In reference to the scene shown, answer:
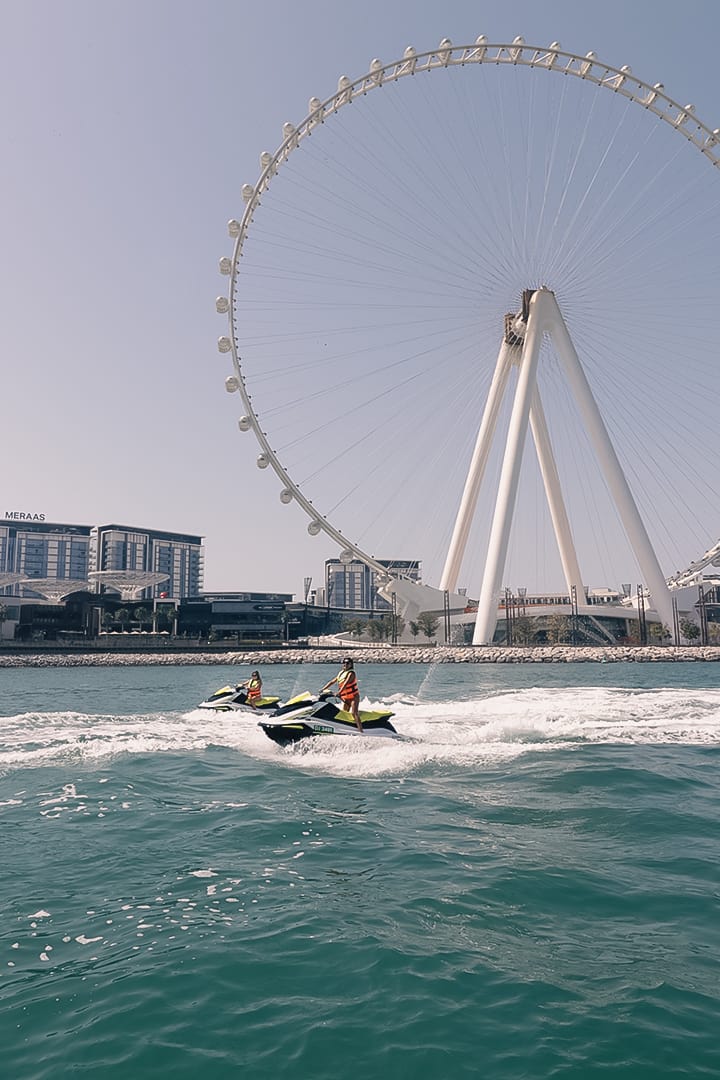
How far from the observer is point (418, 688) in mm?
44906

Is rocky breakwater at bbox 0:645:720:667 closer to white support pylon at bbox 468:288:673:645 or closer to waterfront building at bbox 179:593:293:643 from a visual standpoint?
white support pylon at bbox 468:288:673:645

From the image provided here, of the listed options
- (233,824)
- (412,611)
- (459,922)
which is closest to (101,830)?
(233,824)

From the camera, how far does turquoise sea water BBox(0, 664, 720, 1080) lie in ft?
19.6

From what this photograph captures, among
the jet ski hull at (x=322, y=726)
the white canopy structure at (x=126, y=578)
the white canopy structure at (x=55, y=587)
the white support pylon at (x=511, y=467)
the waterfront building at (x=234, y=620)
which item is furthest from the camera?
the waterfront building at (x=234, y=620)

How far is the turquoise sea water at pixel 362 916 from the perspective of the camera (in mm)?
5973

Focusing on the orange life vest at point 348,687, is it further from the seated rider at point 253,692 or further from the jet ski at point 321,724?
the seated rider at point 253,692

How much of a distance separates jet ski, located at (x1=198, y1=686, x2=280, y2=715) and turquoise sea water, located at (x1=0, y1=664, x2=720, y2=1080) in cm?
847

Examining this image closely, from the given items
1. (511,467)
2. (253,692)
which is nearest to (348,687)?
(253,692)

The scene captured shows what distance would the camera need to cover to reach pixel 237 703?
91.8ft

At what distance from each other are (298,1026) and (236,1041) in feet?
1.63

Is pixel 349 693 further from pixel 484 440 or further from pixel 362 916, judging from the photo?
pixel 484 440

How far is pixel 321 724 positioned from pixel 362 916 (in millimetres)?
11274

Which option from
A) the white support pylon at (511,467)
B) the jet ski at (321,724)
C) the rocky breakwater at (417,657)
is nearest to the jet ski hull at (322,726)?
the jet ski at (321,724)

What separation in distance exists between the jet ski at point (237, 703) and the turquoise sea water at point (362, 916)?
27.8 feet
